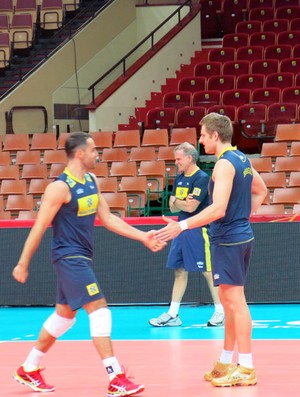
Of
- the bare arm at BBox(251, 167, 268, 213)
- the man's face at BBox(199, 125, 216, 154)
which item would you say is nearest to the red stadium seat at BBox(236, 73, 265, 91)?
the bare arm at BBox(251, 167, 268, 213)

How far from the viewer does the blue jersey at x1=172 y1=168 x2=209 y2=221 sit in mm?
11195

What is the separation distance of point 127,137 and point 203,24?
6.33m

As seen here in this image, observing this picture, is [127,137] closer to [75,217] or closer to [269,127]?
[269,127]

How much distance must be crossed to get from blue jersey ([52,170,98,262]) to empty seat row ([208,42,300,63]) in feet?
47.6

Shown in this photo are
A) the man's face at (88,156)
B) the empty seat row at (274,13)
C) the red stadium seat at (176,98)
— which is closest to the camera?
the man's face at (88,156)

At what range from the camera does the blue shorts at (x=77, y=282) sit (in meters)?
7.30

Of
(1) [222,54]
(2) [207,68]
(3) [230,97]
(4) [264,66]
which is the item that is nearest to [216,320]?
(3) [230,97]

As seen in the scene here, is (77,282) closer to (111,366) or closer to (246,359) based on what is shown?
(111,366)

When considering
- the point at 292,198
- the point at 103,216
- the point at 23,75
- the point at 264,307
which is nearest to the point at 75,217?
the point at 103,216

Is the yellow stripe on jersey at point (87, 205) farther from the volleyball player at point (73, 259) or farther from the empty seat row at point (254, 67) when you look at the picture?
the empty seat row at point (254, 67)

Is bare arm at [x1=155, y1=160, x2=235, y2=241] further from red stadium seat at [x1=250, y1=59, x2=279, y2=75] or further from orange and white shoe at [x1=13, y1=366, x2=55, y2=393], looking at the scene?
red stadium seat at [x1=250, y1=59, x2=279, y2=75]

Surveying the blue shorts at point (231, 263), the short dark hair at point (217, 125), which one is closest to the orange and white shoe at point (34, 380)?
the blue shorts at point (231, 263)

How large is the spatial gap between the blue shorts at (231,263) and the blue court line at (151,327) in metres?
2.82

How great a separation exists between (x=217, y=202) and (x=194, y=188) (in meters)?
3.85
